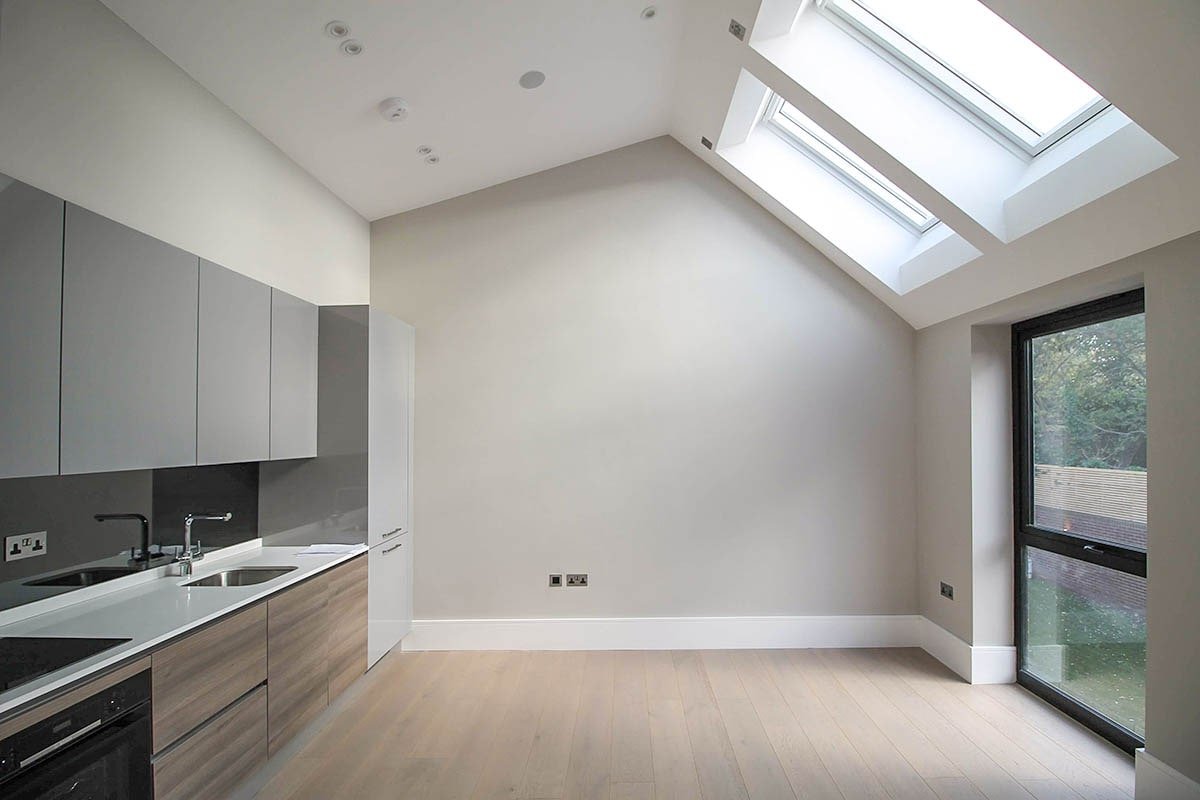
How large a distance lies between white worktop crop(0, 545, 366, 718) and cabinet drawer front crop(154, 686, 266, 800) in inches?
14.6

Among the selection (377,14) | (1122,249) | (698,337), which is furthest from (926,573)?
(377,14)

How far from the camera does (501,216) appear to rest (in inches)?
191

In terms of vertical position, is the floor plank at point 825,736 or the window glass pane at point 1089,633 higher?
the window glass pane at point 1089,633

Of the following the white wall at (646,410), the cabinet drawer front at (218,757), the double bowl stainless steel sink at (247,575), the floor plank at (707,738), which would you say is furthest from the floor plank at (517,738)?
the double bowl stainless steel sink at (247,575)

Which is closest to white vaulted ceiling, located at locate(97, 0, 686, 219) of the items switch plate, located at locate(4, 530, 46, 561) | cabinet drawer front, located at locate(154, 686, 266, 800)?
switch plate, located at locate(4, 530, 46, 561)

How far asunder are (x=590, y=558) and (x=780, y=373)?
1.81 metres

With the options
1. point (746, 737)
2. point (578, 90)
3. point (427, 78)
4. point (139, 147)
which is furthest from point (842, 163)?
point (139, 147)

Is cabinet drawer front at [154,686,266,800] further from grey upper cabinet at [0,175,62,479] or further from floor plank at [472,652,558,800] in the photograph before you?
grey upper cabinet at [0,175,62,479]

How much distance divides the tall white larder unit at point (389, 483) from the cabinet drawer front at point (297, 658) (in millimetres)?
603

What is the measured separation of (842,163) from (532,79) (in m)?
1.98

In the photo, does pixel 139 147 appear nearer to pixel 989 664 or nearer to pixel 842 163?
pixel 842 163

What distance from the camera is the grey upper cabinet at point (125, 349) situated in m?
2.10

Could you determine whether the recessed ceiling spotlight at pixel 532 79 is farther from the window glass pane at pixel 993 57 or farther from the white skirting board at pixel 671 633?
the white skirting board at pixel 671 633

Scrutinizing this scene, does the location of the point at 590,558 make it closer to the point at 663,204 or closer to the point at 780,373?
the point at 780,373
